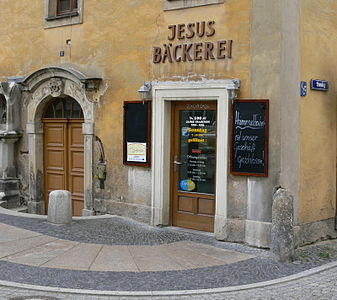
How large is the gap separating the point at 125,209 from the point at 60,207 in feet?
4.27

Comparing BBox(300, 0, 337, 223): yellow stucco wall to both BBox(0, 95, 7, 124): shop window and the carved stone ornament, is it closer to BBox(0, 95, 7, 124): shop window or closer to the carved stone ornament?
the carved stone ornament

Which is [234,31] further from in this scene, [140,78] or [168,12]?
[140,78]

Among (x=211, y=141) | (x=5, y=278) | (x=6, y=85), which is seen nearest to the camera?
(x=5, y=278)

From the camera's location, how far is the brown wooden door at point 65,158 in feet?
37.7

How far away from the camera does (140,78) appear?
32.6 feet

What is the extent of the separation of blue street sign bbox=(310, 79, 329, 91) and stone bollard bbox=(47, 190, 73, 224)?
4799 mm

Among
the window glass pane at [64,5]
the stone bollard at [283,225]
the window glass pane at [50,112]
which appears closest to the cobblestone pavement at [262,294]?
the stone bollard at [283,225]

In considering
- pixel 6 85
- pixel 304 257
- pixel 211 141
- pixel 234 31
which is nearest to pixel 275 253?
pixel 304 257

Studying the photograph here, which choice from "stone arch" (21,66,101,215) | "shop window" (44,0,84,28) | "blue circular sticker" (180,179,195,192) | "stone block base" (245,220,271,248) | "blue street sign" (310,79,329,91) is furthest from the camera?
"shop window" (44,0,84,28)

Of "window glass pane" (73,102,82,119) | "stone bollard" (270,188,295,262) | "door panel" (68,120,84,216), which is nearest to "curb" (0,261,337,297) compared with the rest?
"stone bollard" (270,188,295,262)

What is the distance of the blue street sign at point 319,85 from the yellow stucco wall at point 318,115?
0.27 feet

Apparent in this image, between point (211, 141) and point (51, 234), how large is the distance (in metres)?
3.21

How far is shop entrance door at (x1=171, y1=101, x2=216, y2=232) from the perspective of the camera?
915 cm

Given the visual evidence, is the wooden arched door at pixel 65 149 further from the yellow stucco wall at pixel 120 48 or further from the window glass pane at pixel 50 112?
the yellow stucco wall at pixel 120 48
